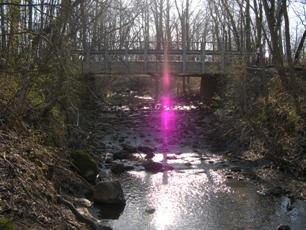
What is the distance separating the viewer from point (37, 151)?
352 inches

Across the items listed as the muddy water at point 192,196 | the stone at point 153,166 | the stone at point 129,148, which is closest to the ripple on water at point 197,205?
the muddy water at point 192,196

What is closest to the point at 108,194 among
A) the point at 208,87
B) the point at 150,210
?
the point at 150,210

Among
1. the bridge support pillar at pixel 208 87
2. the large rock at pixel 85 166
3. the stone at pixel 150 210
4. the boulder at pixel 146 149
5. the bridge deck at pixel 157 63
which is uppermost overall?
the bridge deck at pixel 157 63

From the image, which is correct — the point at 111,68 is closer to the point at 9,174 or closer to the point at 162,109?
the point at 162,109

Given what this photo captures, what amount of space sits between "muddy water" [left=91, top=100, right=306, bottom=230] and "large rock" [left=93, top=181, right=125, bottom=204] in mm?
276

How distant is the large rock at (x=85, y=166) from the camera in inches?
493

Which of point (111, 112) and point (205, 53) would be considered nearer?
point (205, 53)

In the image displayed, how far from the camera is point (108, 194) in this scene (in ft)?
36.4

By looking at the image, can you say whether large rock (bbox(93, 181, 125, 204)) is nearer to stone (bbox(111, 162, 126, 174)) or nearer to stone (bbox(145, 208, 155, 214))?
stone (bbox(145, 208, 155, 214))

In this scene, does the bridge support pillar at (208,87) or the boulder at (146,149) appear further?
the bridge support pillar at (208,87)

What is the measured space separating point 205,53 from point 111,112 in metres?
6.40

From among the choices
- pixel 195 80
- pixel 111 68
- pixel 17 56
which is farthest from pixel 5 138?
pixel 195 80

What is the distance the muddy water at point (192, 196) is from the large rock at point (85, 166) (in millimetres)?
877

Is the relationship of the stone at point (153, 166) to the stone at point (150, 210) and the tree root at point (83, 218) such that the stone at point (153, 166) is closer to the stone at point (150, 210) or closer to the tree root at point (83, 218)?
the stone at point (150, 210)
